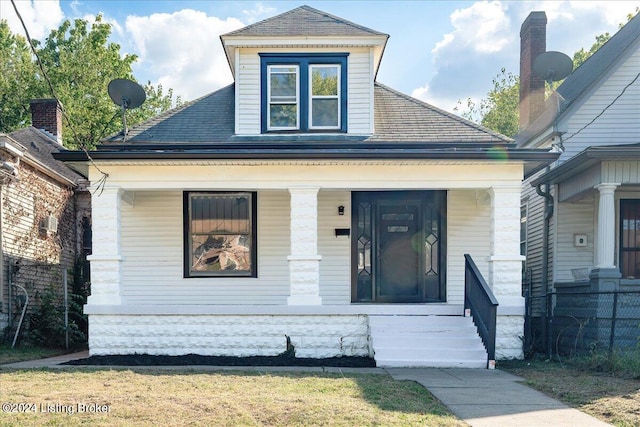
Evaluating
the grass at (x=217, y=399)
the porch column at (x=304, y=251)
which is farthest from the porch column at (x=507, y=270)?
the grass at (x=217, y=399)

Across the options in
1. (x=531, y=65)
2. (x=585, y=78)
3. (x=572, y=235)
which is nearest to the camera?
(x=572, y=235)

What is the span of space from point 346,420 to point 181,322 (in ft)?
17.6

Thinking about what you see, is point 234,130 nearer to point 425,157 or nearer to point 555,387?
point 425,157

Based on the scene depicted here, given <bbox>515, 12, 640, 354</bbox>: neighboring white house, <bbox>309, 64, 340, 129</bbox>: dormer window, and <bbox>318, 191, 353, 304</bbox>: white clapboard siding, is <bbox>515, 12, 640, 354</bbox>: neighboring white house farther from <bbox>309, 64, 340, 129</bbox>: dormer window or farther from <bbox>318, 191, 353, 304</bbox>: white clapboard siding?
<bbox>309, 64, 340, 129</bbox>: dormer window

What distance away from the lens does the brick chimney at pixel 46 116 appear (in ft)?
58.8

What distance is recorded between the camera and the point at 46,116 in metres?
18.0

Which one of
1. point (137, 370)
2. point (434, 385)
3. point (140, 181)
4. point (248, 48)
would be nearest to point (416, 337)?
point (434, 385)

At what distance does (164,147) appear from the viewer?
10.9 meters

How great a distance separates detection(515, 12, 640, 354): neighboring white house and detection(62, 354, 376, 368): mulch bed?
4.15 metres

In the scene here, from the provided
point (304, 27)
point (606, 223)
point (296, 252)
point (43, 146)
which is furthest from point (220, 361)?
point (43, 146)

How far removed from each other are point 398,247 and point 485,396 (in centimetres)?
546

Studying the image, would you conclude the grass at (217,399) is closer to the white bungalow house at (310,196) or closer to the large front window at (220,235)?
the white bungalow house at (310,196)

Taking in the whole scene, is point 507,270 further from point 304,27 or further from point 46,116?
point 46,116

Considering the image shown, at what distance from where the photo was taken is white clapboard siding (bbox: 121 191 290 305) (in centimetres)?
1180
